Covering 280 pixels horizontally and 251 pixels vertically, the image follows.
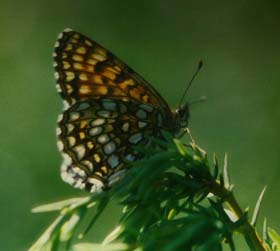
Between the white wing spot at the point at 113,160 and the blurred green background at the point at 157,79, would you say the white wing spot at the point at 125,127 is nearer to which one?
the white wing spot at the point at 113,160

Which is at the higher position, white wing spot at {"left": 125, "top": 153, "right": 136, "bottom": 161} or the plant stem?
the plant stem

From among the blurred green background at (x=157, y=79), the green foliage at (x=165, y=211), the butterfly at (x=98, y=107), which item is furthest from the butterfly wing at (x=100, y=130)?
the blurred green background at (x=157, y=79)

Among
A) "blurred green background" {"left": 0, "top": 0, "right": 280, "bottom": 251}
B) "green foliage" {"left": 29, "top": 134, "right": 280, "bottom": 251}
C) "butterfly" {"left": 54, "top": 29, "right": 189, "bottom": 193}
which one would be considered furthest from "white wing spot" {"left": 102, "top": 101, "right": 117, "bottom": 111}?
"blurred green background" {"left": 0, "top": 0, "right": 280, "bottom": 251}

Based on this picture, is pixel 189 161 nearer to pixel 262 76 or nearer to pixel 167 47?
pixel 262 76

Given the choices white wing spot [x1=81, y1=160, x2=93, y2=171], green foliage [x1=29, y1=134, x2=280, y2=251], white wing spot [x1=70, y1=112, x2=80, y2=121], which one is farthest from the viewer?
white wing spot [x1=70, y1=112, x2=80, y2=121]

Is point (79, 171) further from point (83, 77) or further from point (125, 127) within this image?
point (83, 77)

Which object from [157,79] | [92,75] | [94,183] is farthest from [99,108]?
[157,79]

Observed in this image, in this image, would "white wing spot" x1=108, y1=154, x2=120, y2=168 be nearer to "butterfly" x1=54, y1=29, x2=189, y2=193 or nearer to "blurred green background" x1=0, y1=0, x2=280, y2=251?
"butterfly" x1=54, y1=29, x2=189, y2=193
